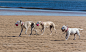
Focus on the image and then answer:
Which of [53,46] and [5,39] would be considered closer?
[53,46]

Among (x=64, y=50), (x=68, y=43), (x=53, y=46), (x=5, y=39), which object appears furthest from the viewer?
(x=5, y=39)

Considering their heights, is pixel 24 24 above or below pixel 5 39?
above

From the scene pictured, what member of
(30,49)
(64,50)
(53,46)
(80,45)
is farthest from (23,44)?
(80,45)

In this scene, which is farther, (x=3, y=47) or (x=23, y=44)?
(x=23, y=44)

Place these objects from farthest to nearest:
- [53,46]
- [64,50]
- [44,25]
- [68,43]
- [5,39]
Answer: [44,25] < [5,39] < [68,43] < [53,46] < [64,50]

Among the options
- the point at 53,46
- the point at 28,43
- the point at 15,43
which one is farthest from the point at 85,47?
the point at 15,43

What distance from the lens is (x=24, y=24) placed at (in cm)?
1135

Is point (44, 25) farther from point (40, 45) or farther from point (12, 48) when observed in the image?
point (12, 48)

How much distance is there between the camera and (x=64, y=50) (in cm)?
860

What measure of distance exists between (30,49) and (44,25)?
3.78 metres

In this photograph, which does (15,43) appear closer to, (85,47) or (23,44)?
(23,44)

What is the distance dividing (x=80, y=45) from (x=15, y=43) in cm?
350

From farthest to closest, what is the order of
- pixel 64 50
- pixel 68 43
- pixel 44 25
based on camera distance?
pixel 44 25
pixel 68 43
pixel 64 50

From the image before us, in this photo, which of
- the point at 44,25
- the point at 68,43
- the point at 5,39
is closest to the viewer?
the point at 68,43
